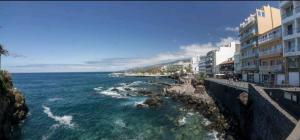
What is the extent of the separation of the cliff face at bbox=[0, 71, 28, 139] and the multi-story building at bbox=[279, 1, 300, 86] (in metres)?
41.6

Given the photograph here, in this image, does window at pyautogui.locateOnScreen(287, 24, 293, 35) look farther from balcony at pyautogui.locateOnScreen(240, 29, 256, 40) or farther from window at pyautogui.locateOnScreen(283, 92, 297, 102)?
window at pyautogui.locateOnScreen(283, 92, 297, 102)

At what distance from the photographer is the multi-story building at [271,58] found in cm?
3918

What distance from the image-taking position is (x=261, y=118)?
80.2ft

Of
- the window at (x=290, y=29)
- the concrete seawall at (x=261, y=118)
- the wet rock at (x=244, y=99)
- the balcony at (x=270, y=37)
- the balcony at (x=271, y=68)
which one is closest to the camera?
the concrete seawall at (x=261, y=118)

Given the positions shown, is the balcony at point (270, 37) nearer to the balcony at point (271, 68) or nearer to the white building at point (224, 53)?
the balcony at point (271, 68)

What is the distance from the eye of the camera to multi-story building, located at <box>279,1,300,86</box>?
32.8 m

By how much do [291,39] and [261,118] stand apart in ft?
56.6

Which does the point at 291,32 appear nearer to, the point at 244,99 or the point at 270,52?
the point at 270,52

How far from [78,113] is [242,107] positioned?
3279cm

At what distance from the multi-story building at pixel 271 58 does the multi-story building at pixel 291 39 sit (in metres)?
2.48

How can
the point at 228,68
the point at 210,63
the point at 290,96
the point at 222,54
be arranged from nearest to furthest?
the point at 290,96 < the point at 228,68 < the point at 222,54 < the point at 210,63

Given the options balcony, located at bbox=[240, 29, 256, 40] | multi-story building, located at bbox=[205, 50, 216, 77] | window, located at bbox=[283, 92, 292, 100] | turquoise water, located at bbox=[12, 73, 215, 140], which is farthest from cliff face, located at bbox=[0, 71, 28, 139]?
multi-story building, located at bbox=[205, 50, 216, 77]

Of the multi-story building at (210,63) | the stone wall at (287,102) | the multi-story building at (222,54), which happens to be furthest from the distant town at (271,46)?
the multi-story building at (210,63)

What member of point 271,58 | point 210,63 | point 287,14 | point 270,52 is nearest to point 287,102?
point 287,14
